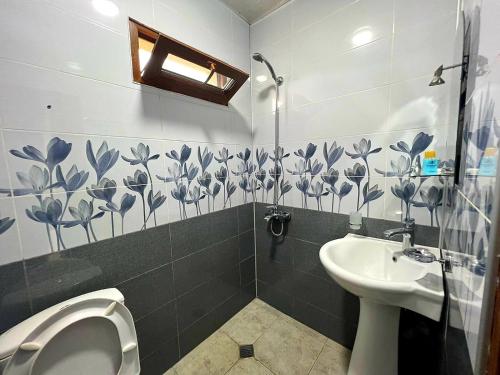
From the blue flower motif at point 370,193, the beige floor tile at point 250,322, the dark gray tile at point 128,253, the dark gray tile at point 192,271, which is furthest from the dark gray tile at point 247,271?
the blue flower motif at point 370,193

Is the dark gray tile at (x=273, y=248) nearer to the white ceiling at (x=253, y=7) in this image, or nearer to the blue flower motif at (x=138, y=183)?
the blue flower motif at (x=138, y=183)

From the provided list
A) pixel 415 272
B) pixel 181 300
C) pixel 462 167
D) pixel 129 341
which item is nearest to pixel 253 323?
pixel 181 300

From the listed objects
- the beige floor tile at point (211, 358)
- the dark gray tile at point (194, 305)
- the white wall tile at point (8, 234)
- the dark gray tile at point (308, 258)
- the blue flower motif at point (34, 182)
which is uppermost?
the blue flower motif at point (34, 182)

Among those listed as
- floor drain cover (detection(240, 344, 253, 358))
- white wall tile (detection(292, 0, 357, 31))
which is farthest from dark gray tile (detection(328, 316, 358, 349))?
white wall tile (detection(292, 0, 357, 31))

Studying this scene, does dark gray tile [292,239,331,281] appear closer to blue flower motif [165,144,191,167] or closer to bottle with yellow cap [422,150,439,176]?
bottle with yellow cap [422,150,439,176]

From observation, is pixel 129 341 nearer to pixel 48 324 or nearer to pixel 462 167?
pixel 48 324

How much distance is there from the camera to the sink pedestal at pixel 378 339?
97cm

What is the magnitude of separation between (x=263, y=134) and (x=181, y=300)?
4.36 ft

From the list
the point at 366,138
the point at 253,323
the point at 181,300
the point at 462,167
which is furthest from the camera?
the point at 253,323

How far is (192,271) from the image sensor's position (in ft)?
4.48

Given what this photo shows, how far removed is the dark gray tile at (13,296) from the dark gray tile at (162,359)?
2.18 feet

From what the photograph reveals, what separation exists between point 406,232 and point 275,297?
3.87 ft

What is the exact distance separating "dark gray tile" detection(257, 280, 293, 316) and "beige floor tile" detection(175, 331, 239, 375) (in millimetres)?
466

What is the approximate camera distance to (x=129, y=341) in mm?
869
